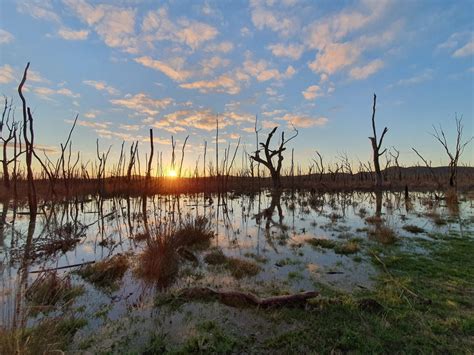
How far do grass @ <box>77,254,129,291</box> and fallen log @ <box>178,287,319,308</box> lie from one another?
4.50ft

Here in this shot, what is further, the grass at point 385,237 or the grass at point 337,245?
the grass at point 385,237

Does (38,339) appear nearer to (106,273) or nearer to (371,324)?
(106,273)

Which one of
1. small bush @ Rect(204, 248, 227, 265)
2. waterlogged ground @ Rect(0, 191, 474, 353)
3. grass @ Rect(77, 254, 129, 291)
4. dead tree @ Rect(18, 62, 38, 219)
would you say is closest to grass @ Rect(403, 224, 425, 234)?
waterlogged ground @ Rect(0, 191, 474, 353)

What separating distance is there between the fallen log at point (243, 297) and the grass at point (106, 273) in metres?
1.37

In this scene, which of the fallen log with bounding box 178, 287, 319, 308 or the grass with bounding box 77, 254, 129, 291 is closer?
the fallen log with bounding box 178, 287, 319, 308

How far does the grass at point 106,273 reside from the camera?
14.0 ft

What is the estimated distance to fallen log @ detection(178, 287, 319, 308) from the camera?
340 centimetres

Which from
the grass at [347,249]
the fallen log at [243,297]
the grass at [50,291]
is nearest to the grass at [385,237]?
the grass at [347,249]

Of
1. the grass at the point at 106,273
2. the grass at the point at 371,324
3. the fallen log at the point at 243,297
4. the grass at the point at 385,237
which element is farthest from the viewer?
the grass at the point at 385,237

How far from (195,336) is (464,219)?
35.8 feet

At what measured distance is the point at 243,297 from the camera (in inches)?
139

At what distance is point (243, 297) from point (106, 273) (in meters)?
2.58

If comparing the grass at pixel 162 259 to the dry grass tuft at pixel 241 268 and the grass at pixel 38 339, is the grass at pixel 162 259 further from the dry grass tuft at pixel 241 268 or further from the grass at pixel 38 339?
the grass at pixel 38 339

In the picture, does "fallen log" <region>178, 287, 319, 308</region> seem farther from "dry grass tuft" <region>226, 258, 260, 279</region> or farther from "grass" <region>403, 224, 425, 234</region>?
"grass" <region>403, 224, 425, 234</region>
